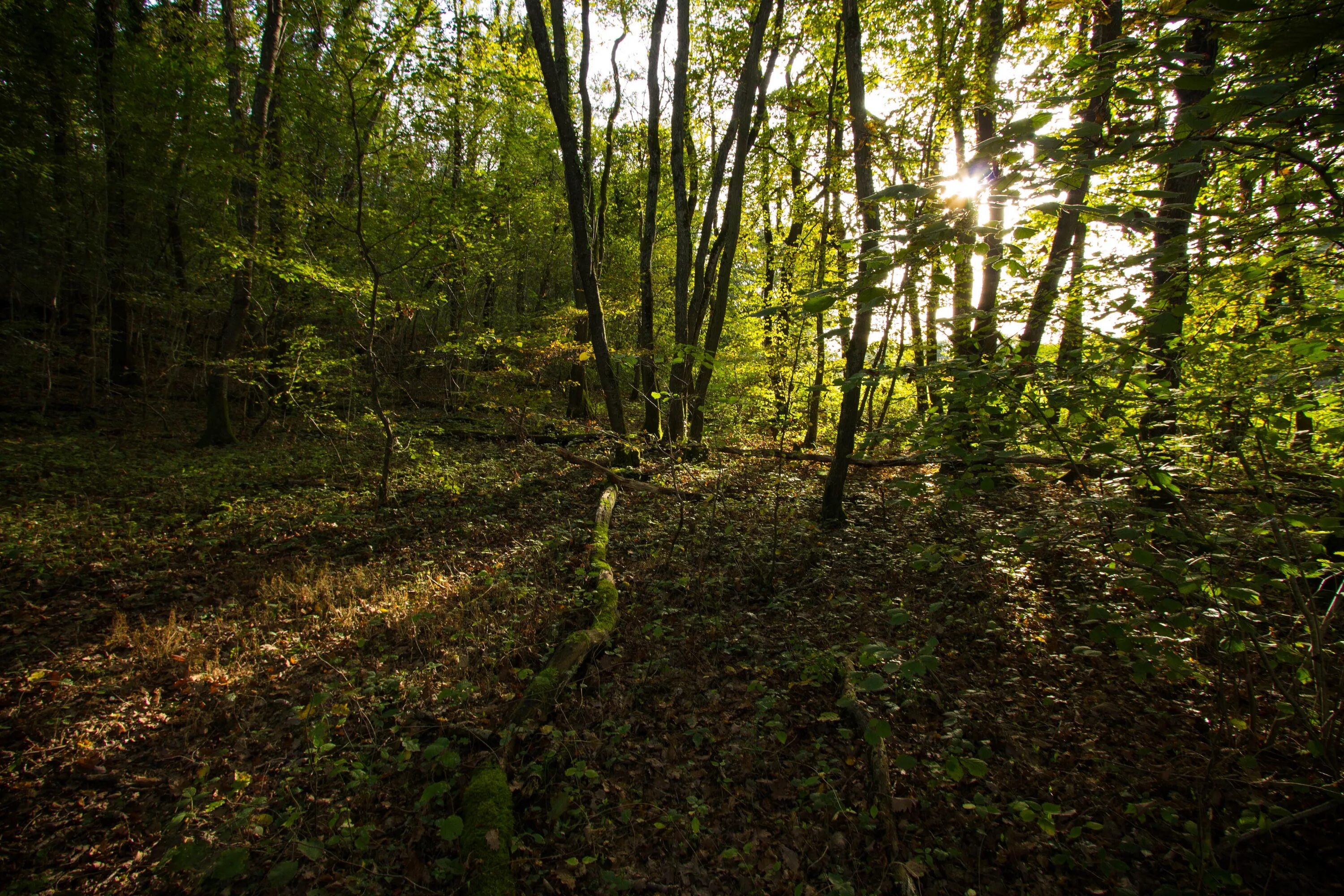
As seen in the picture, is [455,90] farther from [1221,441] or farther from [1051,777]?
[1051,777]

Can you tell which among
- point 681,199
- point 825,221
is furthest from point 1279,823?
point 681,199

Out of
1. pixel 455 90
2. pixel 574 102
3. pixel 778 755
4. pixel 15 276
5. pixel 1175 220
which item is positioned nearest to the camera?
pixel 1175 220

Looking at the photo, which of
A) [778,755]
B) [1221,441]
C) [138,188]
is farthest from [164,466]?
[1221,441]

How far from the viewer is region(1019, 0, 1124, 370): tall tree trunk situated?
179cm

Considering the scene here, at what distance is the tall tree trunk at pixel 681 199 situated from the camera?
1058cm

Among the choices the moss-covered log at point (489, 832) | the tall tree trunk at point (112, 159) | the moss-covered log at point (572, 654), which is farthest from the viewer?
the tall tree trunk at point (112, 159)

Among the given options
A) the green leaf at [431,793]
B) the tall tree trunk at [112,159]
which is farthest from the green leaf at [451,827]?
the tall tree trunk at [112,159]

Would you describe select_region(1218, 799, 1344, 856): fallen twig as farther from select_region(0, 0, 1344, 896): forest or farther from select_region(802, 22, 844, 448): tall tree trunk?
select_region(802, 22, 844, 448): tall tree trunk

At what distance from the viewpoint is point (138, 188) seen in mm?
10188

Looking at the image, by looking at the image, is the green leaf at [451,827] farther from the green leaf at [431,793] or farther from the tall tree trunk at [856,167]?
the tall tree trunk at [856,167]

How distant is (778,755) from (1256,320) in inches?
156

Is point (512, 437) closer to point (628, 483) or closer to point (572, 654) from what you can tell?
point (628, 483)

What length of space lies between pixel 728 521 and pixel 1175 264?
588 centimetres

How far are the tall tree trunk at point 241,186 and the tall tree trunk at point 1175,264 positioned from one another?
10.7m
